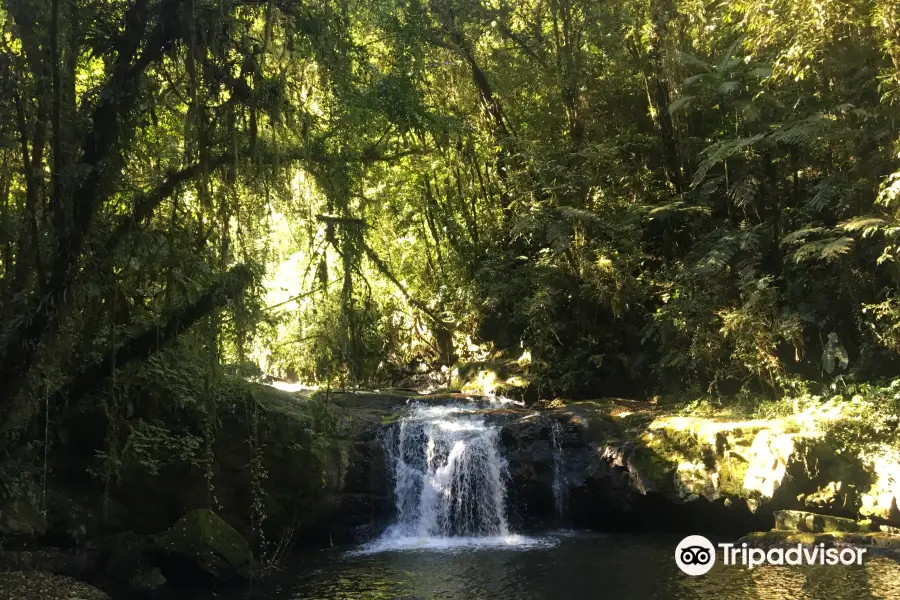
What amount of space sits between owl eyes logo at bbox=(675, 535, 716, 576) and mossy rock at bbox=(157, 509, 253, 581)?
5.58 meters

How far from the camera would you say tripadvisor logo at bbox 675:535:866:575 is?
7.95 meters

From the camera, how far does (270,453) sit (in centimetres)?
1030

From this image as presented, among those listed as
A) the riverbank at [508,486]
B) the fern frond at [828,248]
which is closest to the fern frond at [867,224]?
the fern frond at [828,248]

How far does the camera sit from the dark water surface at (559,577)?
23.5 feet

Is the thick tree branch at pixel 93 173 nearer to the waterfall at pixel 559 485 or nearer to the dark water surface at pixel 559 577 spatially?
the dark water surface at pixel 559 577

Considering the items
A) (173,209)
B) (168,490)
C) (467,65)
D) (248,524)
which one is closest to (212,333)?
(173,209)

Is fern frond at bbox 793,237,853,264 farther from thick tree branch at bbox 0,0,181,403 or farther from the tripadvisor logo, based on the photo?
thick tree branch at bbox 0,0,181,403

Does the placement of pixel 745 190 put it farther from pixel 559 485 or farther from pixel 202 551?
pixel 202 551

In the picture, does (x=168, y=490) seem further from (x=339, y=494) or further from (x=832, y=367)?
(x=832, y=367)

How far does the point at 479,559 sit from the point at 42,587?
524 centimetres

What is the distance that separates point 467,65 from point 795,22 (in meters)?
7.94

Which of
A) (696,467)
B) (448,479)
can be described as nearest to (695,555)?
(696,467)

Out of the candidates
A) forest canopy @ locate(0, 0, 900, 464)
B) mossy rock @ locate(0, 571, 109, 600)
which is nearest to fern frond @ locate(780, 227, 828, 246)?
forest canopy @ locate(0, 0, 900, 464)

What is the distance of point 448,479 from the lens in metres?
11.4
